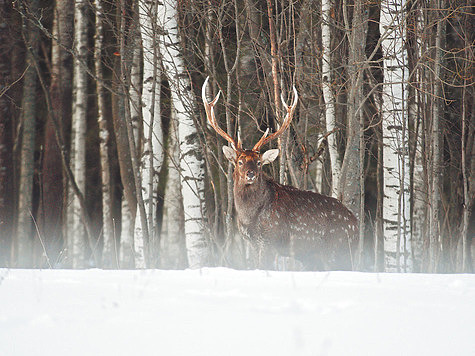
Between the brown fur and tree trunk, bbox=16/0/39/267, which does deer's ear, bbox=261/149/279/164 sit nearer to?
the brown fur

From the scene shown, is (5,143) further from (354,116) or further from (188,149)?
(354,116)

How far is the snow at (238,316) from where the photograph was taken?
7.58 feet

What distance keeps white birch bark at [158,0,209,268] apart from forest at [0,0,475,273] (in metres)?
0.02

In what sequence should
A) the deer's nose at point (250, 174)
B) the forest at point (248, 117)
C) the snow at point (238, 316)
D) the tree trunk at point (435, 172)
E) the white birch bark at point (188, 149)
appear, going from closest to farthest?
1. the snow at point (238, 316)
2. the deer's nose at point (250, 174)
3. the tree trunk at point (435, 172)
4. the forest at point (248, 117)
5. the white birch bark at point (188, 149)

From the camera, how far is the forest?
7988 mm

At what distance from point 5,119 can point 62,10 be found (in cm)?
289

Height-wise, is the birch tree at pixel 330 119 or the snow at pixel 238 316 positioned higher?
the birch tree at pixel 330 119

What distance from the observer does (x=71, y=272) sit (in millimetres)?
4004

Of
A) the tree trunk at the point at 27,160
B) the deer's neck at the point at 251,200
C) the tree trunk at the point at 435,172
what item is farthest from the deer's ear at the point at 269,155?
the tree trunk at the point at 27,160

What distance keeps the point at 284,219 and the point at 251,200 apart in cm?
43

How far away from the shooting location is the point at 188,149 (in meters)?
8.54

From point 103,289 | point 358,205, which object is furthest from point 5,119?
point 103,289

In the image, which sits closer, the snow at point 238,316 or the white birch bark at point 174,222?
the snow at point 238,316

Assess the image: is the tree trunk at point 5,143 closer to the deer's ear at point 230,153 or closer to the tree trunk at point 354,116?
the deer's ear at point 230,153
